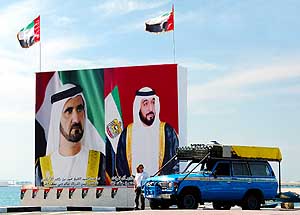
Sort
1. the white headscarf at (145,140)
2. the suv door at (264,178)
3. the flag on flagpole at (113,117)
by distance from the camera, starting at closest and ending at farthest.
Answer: the suv door at (264,178) → the white headscarf at (145,140) → the flag on flagpole at (113,117)

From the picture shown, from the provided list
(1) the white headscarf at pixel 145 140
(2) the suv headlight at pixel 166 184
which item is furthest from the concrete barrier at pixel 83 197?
(2) the suv headlight at pixel 166 184

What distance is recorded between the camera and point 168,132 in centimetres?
2989

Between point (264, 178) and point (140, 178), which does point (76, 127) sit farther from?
point (264, 178)

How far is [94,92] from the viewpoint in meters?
31.3

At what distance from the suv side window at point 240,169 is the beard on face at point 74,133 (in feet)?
31.8

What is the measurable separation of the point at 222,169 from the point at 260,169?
5.76ft

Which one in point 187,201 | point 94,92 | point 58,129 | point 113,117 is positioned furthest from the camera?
point 58,129

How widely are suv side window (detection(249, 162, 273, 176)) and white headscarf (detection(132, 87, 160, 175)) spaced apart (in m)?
6.65

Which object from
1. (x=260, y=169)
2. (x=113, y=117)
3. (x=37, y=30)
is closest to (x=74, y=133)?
(x=113, y=117)

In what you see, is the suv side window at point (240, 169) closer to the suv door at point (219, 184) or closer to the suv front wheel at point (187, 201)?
the suv door at point (219, 184)

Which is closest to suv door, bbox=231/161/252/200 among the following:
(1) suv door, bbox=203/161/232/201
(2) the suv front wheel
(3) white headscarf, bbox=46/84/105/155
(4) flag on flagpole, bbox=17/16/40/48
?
(1) suv door, bbox=203/161/232/201

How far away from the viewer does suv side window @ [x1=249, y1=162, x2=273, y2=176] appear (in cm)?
2395

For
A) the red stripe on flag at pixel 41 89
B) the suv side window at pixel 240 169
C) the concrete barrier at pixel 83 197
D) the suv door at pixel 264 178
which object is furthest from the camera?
the red stripe on flag at pixel 41 89

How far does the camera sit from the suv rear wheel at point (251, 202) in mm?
23516
